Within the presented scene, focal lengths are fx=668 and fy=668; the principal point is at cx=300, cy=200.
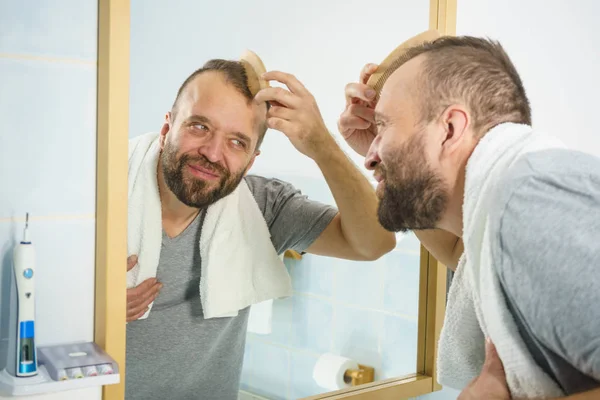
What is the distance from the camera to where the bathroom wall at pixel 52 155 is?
0.98 metres

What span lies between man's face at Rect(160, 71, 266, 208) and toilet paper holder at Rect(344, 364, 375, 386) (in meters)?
0.52

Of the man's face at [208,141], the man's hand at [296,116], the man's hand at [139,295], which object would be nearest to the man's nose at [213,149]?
the man's face at [208,141]

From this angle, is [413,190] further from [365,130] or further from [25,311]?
[25,311]

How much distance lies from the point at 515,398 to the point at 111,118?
0.76 m

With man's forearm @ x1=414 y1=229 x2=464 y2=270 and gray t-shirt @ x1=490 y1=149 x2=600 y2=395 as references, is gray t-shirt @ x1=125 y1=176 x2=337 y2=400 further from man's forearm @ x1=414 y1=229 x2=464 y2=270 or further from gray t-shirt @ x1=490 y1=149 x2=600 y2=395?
gray t-shirt @ x1=490 y1=149 x2=600 y2=395

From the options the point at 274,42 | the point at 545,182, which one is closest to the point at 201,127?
the point at 274,42

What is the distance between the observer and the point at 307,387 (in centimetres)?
140

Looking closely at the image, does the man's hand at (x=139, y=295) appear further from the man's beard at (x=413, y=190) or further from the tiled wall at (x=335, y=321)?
the man's beard at (x=413, y=190)

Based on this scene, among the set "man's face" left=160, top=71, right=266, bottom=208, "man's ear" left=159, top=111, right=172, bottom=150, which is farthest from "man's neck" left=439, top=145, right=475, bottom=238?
"man's ear" left=159, top=111, right=172, bottom=150

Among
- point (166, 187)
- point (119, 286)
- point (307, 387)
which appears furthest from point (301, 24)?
point (307, 387)

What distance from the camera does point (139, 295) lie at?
1.13 metres

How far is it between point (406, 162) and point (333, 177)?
21 centimetres

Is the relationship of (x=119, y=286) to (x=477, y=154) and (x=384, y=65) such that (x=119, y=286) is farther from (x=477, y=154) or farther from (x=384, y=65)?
(x=384, y=65)

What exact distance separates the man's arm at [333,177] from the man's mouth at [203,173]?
6.1 inches
